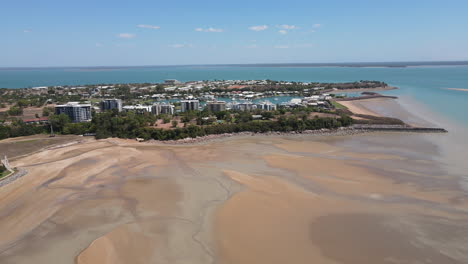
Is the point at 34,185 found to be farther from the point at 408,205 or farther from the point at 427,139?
the point at 427,139

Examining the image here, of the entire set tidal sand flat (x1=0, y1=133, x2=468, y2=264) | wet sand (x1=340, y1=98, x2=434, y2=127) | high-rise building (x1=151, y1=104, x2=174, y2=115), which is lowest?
tidal sand flat (x1=0, y1=133, x2=468, y2=264)

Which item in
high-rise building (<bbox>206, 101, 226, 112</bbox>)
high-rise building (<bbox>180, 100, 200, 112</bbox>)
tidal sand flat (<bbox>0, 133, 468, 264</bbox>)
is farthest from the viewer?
high-rise building (<bbox>180, 100, 200, 112</bbox>)

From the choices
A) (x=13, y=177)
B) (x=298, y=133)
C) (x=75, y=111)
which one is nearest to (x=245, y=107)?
(x=298, y=133)

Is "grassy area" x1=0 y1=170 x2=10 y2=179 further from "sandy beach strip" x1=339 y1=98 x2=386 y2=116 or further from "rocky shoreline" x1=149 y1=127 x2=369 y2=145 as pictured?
"sandy beach strip" x1=339 y1=98 x2=386 y2=116

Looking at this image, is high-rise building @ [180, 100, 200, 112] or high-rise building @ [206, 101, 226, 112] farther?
high-rise building @ [180, 100, 200, 112]


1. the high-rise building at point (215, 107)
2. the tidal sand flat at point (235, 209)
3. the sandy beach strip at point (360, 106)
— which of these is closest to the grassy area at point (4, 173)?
the tidal sand flat at point (235, 209)

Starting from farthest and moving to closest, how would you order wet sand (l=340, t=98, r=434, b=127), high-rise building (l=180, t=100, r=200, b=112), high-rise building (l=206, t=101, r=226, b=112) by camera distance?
1. high-rise building (l=180, t=100, r=200, b=112)
2. high-rise building (l=206, t=101, r=226, b=112)
3. wet sand (l=340, t=98, r=434, b=127)

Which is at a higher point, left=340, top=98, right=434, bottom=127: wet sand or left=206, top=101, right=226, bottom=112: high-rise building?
left=206, top=101, right=226, bottom=112: high-rise building

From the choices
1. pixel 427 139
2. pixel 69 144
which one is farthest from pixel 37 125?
pixel 427 139

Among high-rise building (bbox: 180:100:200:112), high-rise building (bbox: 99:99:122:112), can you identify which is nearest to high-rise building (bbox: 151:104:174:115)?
high-rise building (bbox: 180:100:200:112)
